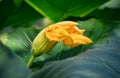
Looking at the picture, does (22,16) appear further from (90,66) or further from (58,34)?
(90,66)

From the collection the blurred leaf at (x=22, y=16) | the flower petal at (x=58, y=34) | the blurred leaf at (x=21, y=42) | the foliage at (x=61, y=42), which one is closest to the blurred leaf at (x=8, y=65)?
the foliage at (x=61, y=42)

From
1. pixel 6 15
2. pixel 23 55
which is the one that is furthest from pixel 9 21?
pixel 23 55

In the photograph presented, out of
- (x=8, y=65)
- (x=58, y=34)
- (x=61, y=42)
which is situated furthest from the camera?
(x=61, y=42)

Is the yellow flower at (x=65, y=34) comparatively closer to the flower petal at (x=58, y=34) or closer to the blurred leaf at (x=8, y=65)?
the flower petal at (x=58, y=34)

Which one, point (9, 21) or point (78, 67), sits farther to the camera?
point (9, 21)

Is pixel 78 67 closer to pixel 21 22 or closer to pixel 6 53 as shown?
pixel 6 53

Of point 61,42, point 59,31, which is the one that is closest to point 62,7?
point 61,42

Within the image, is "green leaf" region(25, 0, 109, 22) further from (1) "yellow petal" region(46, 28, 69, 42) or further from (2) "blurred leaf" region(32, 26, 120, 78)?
(2) "blurred leaf" region(32, 26, 120, 78)

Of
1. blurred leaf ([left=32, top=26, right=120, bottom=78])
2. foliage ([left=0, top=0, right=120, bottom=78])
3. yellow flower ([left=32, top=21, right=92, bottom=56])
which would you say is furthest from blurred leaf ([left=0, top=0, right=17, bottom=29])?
blurred leaf ([left=32, top=26, right=120, bottom=78])
